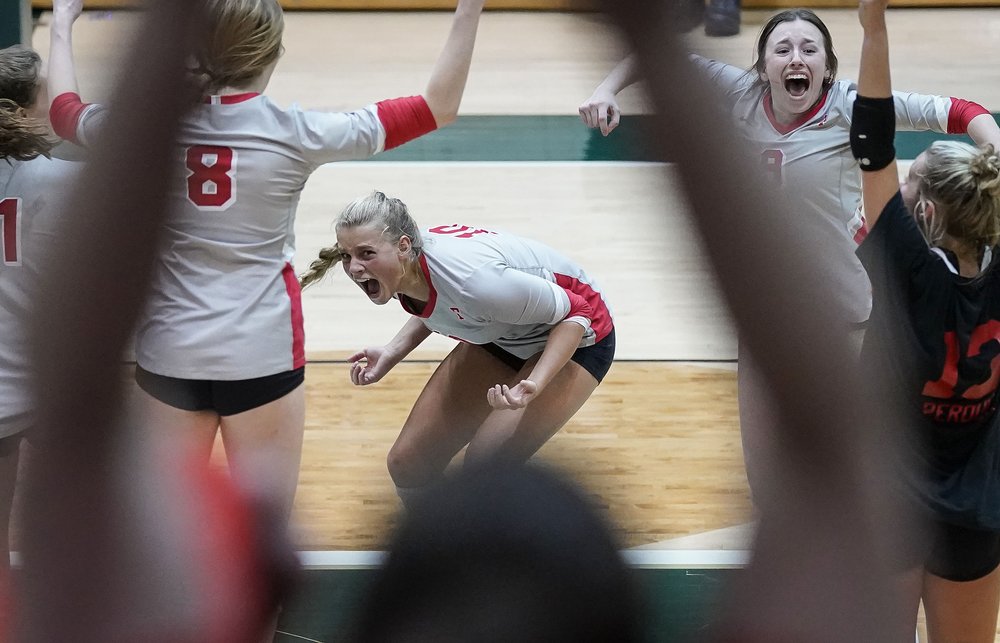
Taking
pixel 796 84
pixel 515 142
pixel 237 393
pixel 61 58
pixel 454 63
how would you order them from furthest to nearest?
1. pixel 515 142
2. pixel 796 84
3. pixel 237 393
4. pixel 61 58
5. pixel 454 63

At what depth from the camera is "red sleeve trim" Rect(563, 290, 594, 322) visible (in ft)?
8.32

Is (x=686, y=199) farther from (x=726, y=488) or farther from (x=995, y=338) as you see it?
(x=995, y=338)

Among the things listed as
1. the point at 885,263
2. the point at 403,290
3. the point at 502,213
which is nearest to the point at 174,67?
the point at 885,263

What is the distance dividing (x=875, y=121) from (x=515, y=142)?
5318 millimetres

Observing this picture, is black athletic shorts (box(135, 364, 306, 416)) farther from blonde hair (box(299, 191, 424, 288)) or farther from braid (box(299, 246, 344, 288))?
braid (box(299, 246, 344, 288))

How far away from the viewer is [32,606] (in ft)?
1.09

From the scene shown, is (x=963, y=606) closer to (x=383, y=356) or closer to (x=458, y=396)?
(x=458, y=396)

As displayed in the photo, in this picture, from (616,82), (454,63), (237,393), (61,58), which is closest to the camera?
(616,82)

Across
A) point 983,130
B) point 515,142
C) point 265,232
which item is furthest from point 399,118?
point 515,142

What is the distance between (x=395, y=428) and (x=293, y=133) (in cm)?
191

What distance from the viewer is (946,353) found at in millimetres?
1782

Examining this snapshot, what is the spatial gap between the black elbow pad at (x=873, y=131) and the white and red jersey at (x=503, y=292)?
1.07 metres

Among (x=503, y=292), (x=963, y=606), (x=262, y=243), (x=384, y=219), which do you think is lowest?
(x=963, y=606)

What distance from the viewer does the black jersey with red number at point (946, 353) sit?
177 cm
